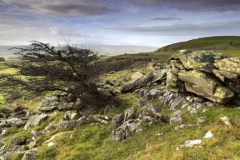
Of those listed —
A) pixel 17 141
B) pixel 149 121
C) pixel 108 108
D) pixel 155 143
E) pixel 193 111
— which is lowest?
pixel 17 141

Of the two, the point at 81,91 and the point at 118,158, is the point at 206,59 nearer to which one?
the point at 118,158

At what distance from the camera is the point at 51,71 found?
20500 mm

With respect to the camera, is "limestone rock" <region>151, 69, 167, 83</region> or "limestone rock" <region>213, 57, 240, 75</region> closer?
"limestone rock" <region>213, 57, 240, 75</region>

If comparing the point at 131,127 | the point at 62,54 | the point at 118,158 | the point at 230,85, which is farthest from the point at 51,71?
the point at 230,85

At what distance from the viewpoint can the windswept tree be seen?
18.8 metres

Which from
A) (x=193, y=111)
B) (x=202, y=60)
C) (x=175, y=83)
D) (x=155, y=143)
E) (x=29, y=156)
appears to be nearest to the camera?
(x=155, y=143)

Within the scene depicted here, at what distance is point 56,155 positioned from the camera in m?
13.7

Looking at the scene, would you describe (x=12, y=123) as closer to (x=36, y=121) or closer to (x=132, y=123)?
(x=36, y=121)

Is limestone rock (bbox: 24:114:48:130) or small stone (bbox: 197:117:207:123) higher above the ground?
small stone (bbox: 197:117:207:123)

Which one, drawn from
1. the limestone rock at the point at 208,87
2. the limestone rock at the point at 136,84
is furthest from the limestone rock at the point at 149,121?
the limestone rock at the point at 136,84

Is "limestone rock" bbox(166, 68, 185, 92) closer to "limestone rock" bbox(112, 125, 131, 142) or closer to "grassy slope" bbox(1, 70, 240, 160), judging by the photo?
"grassy slope" bbox(1, 70, 240, 160)

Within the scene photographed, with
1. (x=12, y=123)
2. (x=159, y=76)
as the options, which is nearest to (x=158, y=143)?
(x=159, y=76)

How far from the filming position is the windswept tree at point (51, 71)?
18.8m

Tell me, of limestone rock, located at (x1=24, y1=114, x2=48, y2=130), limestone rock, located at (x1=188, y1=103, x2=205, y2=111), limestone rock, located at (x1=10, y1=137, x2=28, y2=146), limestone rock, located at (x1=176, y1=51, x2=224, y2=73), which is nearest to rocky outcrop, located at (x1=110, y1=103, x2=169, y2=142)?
limestone rock, located at (x1=188, y1=103, x2=205, y2=111)
